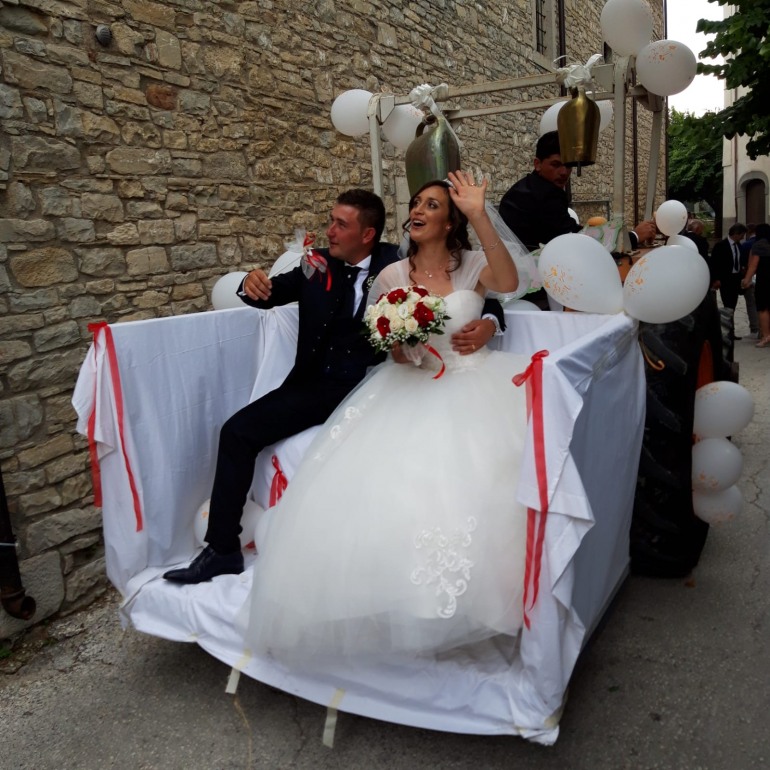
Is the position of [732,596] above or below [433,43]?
below

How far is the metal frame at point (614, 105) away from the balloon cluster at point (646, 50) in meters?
0.09

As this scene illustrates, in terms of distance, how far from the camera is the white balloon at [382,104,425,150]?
4.37 metres

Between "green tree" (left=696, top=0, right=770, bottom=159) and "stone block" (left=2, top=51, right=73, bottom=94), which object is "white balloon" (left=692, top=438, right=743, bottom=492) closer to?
"stone block" (left=2, top=51, right=73, bottom=94)

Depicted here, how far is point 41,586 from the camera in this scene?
10.7 feet

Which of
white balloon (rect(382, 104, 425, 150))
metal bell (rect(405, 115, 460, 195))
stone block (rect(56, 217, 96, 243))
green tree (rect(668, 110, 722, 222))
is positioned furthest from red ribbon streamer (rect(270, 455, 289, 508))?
green tree (rect(668, 110, 722, 222))

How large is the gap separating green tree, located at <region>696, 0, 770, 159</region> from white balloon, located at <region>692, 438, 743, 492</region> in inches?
241

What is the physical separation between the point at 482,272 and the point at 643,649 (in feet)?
5.13

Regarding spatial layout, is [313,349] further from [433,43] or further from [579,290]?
[433,43]

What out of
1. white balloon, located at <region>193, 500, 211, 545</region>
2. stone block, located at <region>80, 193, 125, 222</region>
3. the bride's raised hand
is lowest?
white balloon, located at <region>193, 500, 211, 545</region>

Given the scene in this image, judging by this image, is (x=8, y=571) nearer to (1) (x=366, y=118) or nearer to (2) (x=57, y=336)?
(2) (x=57, y=336)

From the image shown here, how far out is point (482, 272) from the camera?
2.67 meters

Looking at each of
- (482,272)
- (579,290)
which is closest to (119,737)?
(482,272)

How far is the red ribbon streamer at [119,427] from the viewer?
7.74 ft

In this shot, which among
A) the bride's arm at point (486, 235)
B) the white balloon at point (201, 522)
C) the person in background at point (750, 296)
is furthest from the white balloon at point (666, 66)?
the person in background at point (750, 296)
